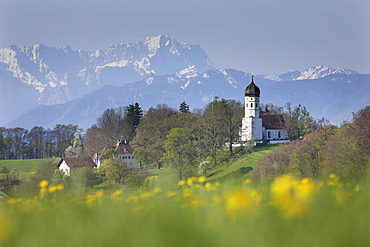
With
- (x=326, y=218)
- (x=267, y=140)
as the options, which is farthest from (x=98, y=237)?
(x=267, y=140)

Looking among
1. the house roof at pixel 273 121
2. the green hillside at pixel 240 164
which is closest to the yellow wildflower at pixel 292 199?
the green hillside at pixel 240 164

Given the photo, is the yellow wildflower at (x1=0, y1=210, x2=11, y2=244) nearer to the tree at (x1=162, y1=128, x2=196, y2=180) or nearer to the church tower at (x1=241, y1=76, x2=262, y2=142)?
the tree at (x1=162, y1=128, x2=196, y2=180)

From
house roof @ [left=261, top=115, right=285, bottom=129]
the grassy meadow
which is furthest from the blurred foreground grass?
house roof @ [left=261, top=115, right=285, bottom=129]

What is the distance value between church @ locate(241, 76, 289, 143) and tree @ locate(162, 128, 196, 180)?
1776 cm

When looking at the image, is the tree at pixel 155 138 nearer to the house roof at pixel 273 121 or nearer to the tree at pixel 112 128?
the house roof at pixel 273 121

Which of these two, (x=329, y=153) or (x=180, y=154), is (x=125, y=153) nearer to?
(x=180, y=154)

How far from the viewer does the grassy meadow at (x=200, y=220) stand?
4.04 metres

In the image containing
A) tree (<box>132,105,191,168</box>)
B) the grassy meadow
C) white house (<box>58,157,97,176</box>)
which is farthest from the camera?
white house (<box>58,157,97,176</box>)

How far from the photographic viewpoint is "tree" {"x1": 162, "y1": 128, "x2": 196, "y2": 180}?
2381 inches

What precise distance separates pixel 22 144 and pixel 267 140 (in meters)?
66.1

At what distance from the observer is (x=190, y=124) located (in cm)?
8556

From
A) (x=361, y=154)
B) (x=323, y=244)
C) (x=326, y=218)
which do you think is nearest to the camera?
(x=323, y=244)

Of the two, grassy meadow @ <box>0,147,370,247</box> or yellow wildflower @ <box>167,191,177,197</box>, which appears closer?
grassy meadow @ <box>0,147,370,247</box>

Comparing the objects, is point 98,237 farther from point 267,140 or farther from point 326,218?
point 267,140
